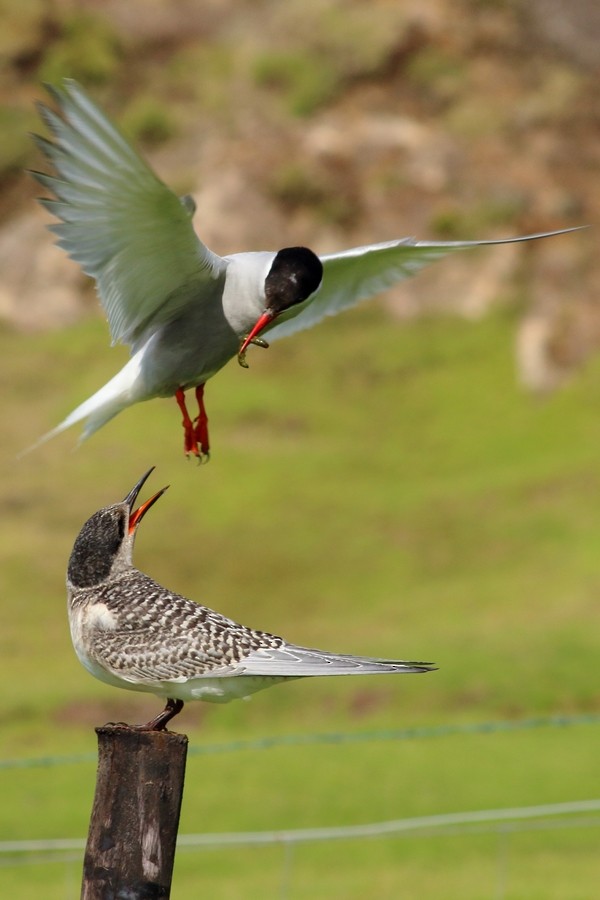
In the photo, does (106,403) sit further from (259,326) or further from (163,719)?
(163,719)

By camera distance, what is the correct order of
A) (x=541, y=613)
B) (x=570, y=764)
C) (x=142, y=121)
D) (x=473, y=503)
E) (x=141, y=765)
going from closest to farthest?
1. (x=141, y=765)
2. (x=570, y=764)
3. (x=541, y=613)
4. (x=473, y=503)
5. (x=142, y=121)

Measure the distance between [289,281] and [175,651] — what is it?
6.54ft

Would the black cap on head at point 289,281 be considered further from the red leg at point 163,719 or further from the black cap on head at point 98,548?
the red leg at point 163,719

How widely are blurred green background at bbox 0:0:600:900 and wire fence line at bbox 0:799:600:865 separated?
141 mm

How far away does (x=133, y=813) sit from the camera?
5.68 meters

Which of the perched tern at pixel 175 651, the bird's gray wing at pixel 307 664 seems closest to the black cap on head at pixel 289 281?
the perched tern at pixel 175 651

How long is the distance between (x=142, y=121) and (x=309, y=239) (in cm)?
721

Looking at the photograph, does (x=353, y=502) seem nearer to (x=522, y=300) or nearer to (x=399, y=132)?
(x=522, y=300)

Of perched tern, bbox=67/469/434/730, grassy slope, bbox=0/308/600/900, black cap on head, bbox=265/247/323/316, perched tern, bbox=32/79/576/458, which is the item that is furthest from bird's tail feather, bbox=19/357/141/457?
grassy slope, bbox=0/308/600/900

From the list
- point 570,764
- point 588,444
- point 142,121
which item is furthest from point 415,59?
point 570,764

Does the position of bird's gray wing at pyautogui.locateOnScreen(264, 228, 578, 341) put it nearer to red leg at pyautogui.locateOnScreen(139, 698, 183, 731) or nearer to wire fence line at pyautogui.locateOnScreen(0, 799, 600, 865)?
red leg at pyautogui.locateOnScreen(139, 698, 183, 731)

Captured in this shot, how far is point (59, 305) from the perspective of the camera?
3067 cm

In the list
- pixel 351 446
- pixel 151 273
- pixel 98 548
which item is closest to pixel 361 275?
pixel 151 273

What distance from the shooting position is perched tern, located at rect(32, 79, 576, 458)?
6.92 m
